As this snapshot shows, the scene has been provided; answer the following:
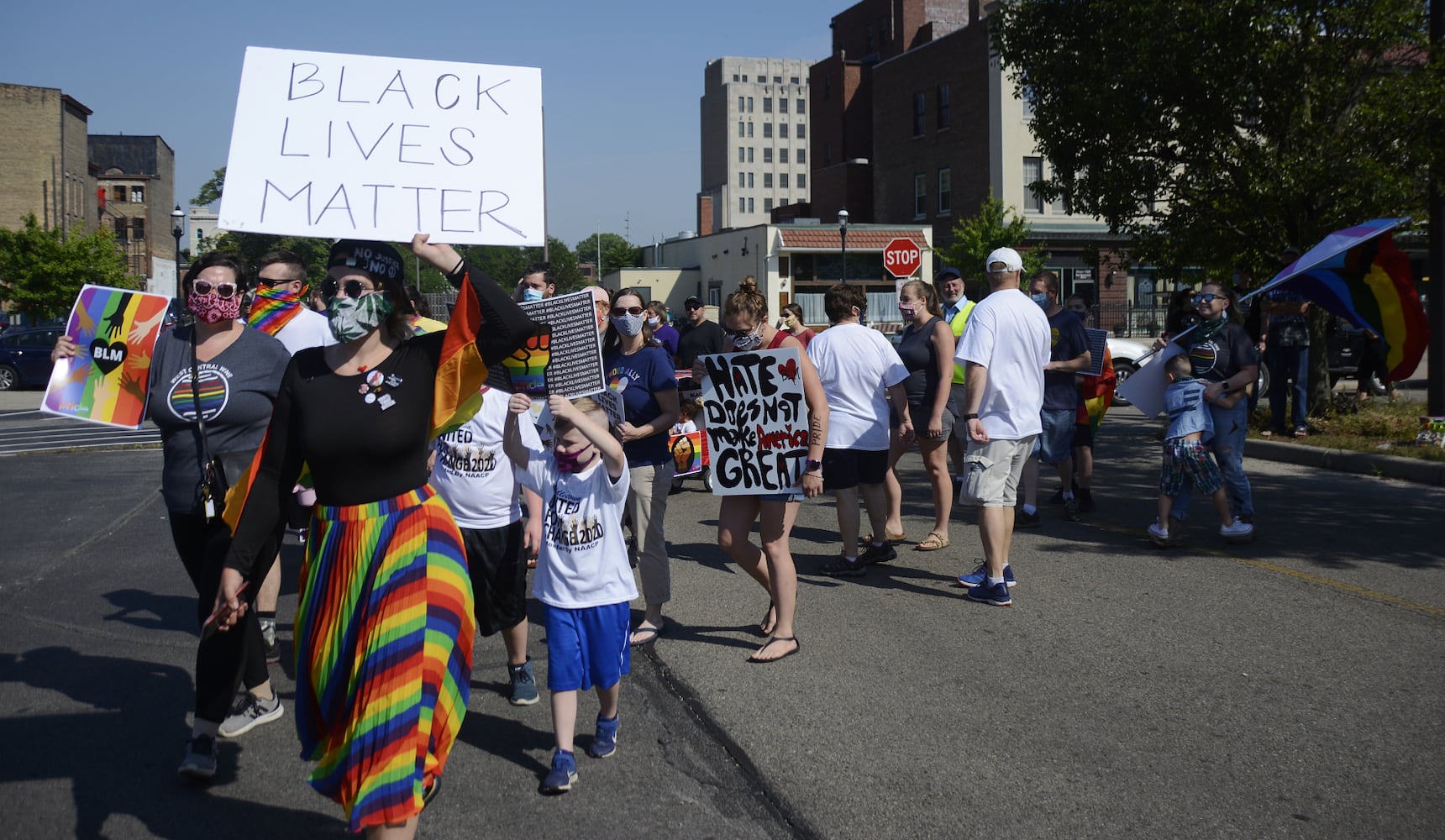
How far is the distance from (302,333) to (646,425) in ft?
6.35

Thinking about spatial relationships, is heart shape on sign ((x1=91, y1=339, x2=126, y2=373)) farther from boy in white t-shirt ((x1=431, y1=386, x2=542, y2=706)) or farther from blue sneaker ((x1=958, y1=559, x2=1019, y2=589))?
blue sneaker ((x1=958, y1=559, x2=1019, y2=589))

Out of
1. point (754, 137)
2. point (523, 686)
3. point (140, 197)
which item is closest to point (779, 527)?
point (523, 686)

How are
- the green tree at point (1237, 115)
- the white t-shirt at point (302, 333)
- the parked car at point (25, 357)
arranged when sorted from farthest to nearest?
the parked car at point (25, 357) → the green tree at point (1237, 115) → the white t-shirt at point (302, 333)

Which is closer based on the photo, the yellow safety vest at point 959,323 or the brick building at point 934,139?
the yellow safety vest at point 959,323

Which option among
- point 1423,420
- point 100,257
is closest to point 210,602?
point 1423,420

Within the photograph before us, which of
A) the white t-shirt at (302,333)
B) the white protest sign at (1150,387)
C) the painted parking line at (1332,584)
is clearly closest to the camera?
the white t-shirt at (302,333)

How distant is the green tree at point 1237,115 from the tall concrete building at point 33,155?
59910 mm

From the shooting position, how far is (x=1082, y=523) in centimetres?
934

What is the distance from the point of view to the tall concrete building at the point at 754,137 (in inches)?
5743

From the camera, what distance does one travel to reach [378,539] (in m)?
3.49

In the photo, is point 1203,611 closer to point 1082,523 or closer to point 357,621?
point 1082,523

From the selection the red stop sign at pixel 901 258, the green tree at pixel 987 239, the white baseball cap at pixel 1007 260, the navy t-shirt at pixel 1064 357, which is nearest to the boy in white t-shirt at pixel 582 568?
the white baseball cap at pixel 1007 260

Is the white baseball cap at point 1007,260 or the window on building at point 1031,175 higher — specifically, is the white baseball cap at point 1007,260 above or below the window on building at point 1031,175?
below

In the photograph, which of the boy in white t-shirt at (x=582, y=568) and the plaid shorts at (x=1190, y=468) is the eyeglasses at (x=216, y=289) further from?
the plaid shorts at (x=1190, y=468)
